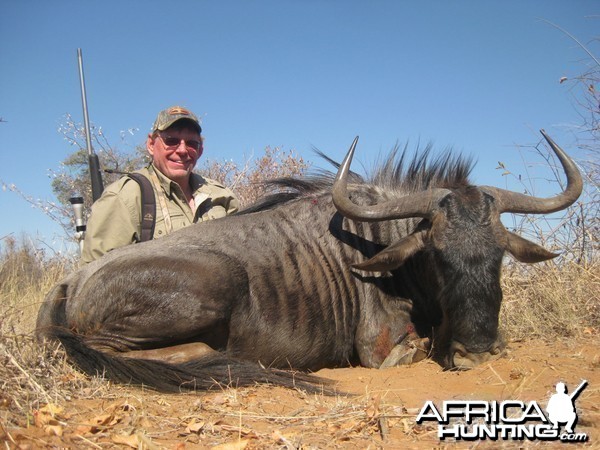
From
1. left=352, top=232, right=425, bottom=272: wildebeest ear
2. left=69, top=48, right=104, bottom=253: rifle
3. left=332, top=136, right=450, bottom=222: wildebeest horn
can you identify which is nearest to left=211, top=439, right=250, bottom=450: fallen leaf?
left=352, top=232, right=425, bottom=272: wildebeest ear

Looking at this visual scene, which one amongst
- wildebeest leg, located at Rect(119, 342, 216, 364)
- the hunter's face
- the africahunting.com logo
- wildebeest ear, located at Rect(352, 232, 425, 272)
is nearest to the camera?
the africahunting.com logo

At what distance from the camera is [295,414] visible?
2676 mm

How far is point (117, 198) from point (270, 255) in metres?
1.69

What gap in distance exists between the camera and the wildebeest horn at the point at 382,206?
13.2 ft

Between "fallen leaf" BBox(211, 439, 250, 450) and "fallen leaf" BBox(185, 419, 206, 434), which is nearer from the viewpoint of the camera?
"fallen leaf" BBox(211, 439, 250, 450)

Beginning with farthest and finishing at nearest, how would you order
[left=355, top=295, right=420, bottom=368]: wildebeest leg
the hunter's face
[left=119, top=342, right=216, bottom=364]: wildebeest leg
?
the hunter's face
[left=355, top=295, right=420, bottom=368]: wildebeest leg
[left=119, top=342, right=216, bottom=364]: wildebeest leg

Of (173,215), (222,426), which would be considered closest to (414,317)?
(222,426)

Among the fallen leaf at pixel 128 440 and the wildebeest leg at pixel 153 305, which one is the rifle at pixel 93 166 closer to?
the wildebeest leg at pixel 153 305

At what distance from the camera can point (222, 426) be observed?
8.00 ft

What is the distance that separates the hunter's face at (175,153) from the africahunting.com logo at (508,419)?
3.67 metres

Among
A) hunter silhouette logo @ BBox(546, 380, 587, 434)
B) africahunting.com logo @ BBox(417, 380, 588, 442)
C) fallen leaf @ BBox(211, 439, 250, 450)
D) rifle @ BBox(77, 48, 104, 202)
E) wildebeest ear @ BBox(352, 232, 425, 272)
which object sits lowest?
fallen leaf @ BBox(211, 439, 250, 450)

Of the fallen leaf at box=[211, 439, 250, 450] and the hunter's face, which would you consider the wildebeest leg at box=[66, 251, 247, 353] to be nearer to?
the fallen leaf at box=[211, 439, 250, 450]

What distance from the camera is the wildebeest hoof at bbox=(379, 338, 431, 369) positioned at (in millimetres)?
4031

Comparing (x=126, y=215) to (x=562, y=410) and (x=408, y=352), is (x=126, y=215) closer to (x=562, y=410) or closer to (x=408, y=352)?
(x=408, y=352)
